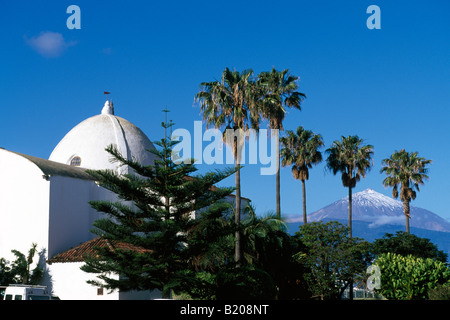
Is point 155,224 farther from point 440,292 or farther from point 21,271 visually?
point 440,292

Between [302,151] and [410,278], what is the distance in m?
20.7

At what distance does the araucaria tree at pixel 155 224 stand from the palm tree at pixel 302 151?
2171cm

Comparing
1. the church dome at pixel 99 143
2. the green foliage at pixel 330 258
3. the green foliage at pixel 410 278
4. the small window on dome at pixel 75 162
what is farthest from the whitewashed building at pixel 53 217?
the green foliage at pixel 410 278

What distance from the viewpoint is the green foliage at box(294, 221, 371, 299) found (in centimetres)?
3052

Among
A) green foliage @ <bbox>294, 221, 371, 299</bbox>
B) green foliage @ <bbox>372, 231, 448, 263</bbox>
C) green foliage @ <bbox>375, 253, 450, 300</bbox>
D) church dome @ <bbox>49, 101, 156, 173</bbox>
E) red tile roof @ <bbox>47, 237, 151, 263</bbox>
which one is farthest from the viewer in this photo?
green foliage @ <bbox>372, 231, 448, 263</bbox>

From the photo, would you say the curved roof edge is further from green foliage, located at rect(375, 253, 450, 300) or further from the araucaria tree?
green foliage, located at rect(375, 253, 450, 300)

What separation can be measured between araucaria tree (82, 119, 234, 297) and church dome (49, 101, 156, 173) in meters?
9.99

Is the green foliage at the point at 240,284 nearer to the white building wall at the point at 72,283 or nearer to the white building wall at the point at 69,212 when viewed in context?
the white building wall at the point at 72,283

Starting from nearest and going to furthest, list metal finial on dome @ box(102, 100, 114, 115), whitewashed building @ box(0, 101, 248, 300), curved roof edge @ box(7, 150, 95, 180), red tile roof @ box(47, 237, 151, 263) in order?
red tile roof @ box(47, 237, 151, 263) → whitewashed building @ box(0, 101, 248, 300) → curved roof edge @ box(7, 150, 95, 180) → metal finial on dome @ box(102, 100, 114, 115)

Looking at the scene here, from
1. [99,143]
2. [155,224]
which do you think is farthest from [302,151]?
[155,224]

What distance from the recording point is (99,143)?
1357 inches

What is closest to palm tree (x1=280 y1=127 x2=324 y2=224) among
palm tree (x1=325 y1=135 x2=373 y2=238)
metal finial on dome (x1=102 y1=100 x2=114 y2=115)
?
palm tree (x1=325 y1=135 x2=373 y2=238)
